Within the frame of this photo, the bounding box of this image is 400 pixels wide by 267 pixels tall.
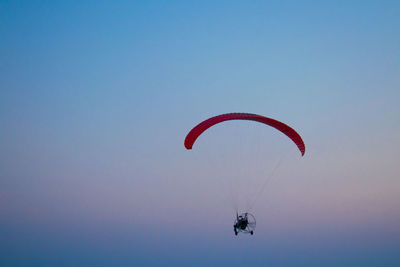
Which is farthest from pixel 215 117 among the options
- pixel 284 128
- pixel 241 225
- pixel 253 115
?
pixel 241 225

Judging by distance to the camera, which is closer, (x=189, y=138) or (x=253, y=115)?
(x=253, y=115)

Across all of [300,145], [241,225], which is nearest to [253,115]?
[300,145]

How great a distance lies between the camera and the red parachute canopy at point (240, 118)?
3772cm

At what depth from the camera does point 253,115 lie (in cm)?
3762

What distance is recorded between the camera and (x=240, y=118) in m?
37.8

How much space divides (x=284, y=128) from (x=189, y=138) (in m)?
7.52

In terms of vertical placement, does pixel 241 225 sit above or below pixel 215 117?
below

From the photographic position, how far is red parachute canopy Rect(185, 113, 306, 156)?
37.7 meters

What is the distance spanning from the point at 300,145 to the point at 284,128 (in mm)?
2681

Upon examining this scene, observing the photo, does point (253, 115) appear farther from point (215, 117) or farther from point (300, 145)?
point (300, 145)

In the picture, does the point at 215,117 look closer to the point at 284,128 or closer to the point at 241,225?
the point at 284,128

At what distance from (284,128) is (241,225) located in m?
8.33

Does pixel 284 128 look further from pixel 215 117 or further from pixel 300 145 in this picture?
pixel 215 117

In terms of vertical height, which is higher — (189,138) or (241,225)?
(189,138)
